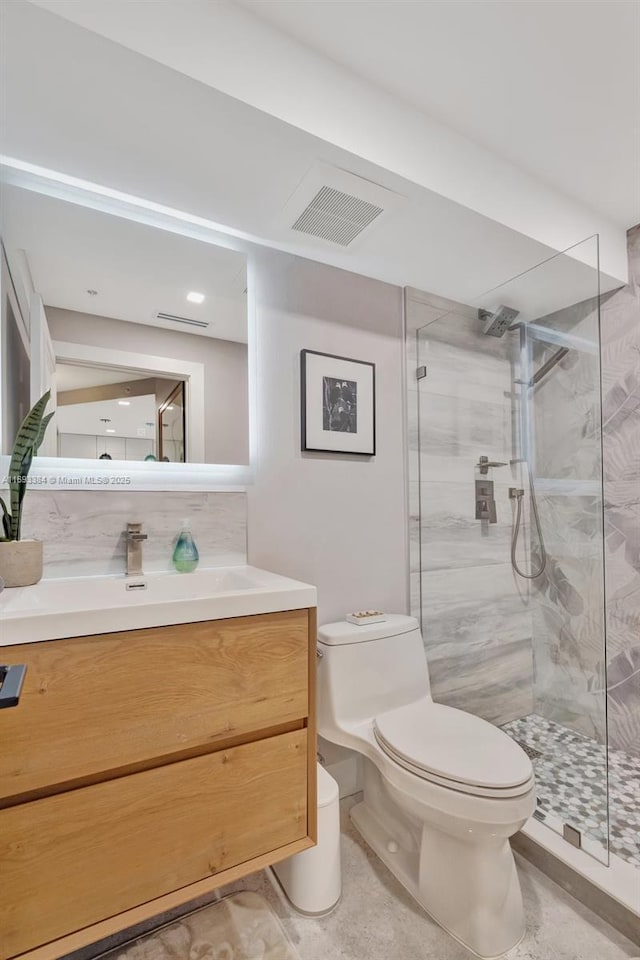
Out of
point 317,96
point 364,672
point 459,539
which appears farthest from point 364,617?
point 317,96

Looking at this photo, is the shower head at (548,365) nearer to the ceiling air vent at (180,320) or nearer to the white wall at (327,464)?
the white wall at (327,464)

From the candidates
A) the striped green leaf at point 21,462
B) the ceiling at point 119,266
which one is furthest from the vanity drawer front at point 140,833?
the ceiling at point 119,266

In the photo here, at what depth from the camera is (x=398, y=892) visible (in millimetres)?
1365

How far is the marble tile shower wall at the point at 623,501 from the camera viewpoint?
207 centimetres

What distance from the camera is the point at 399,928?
1.25 m

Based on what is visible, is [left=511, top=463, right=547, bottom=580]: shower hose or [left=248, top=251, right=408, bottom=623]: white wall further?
[left=511, top=463, right=547, bottom=580]: shower hose

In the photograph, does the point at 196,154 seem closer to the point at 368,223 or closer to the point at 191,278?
the point at 191,278

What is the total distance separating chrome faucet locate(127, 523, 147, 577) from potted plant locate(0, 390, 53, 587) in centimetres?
24

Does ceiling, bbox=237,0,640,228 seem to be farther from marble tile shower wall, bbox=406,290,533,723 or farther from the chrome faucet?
the chrome faucet

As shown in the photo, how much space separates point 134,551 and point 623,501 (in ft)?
6.89

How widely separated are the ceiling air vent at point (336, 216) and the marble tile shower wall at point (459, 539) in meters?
0.58

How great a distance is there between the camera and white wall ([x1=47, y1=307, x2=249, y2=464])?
1580 millimetres

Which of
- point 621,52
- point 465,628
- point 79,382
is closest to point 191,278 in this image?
point 79,382

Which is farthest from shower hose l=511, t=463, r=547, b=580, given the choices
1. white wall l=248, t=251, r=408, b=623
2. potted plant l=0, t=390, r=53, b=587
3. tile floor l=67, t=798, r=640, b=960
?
potted plant l=0, t=390, r=53, b=587
